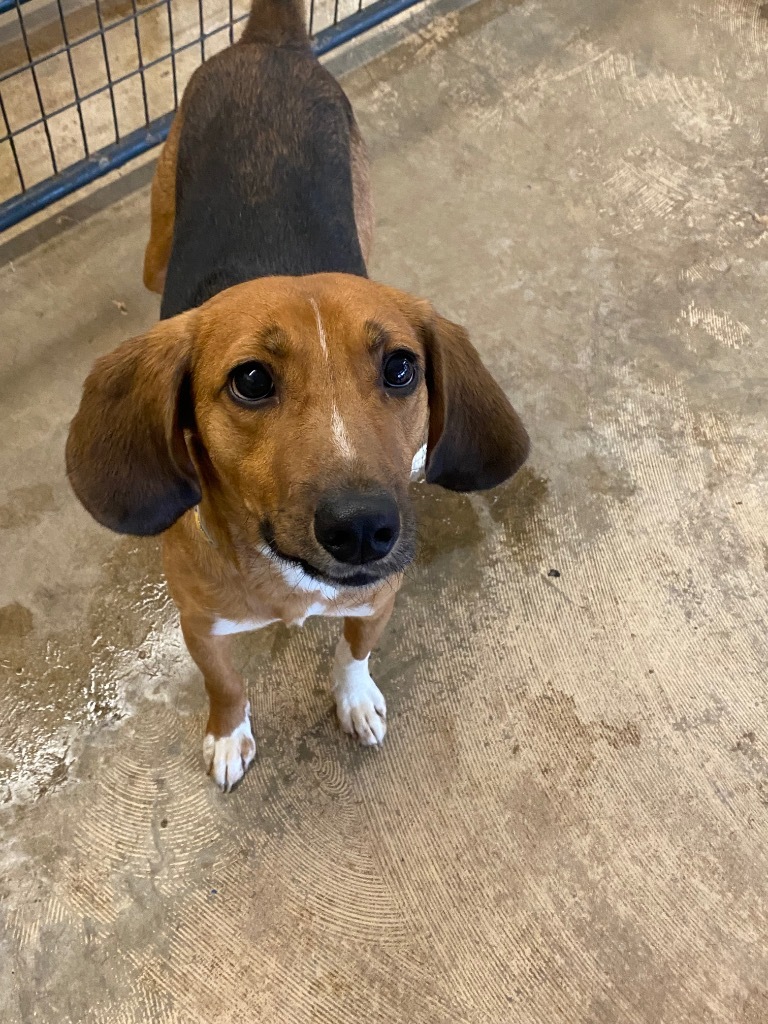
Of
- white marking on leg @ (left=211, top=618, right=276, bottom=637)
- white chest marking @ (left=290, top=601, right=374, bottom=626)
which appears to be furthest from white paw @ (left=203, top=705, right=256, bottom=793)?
white chest marking @ (left=290, top=601, right=374, bottom=626)

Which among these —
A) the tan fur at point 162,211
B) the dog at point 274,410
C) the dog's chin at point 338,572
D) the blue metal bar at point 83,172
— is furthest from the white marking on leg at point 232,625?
the blue metal bar at point 83,172

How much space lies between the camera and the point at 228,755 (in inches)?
101

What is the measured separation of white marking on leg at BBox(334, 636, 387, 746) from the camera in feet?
8.64

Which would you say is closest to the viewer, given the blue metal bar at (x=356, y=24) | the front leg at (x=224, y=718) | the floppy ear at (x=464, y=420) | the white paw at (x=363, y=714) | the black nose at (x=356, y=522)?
the black nose at (x=356, y=522)

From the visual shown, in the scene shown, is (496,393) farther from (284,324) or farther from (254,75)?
(254,75)

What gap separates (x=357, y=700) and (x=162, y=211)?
5.90 ft

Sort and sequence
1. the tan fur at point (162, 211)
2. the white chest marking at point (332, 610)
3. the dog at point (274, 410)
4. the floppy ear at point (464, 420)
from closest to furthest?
the dog at point (274, 410) → the floppy ear at point (464, 420) → the white chest marking at point (332, 610) → the tan fur at point (162, 211)

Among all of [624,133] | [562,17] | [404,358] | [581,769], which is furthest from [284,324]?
[562,17]

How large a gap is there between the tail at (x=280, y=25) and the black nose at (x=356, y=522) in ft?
6.92

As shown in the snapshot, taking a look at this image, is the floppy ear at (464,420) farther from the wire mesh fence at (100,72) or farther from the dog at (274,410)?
the wire mesh fence at (100,72)

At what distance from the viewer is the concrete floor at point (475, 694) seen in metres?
2.42

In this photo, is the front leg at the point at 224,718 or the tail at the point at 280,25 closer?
the front leg at the point at 224,718

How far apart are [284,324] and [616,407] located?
1995 millimetres

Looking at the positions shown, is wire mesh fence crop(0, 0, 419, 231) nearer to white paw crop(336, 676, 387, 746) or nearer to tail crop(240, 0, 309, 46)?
tail crop(240, 0, 309, 46)
